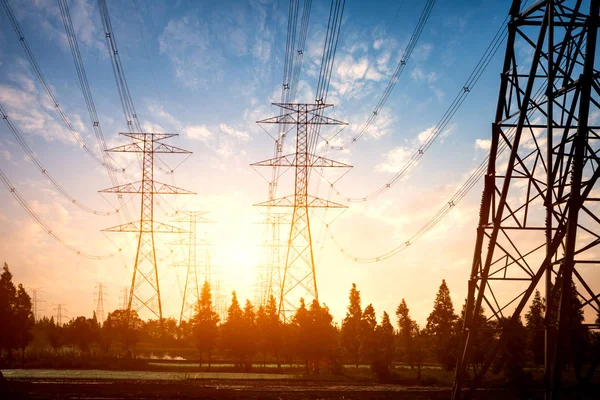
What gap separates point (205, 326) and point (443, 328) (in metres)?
32.3

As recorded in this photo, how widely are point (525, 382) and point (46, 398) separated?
117 feet

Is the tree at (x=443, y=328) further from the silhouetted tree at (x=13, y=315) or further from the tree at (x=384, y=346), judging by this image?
the silhouetted tree at (x=13, y=315)

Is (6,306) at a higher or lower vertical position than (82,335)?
higher

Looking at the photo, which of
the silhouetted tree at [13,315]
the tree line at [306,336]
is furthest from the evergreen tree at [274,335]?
the silhouetted tree at [13,315]

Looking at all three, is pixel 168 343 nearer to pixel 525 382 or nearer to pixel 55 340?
pixel 55 340

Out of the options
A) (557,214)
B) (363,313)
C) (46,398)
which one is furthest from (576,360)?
(363,313)

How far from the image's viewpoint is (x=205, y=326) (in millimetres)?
70812

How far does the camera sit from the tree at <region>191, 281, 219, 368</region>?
69812 mm

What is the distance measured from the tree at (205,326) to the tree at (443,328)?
29.5 metres

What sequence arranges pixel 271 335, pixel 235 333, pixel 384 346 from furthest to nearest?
pixel 384 346
pixel 271 335
pixel 235 333

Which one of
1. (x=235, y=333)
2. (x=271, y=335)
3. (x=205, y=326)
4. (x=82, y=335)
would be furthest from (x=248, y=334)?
(x=82, y=335)

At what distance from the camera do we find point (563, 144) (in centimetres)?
1805

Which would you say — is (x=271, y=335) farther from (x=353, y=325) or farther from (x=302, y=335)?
(x=353, y=325)

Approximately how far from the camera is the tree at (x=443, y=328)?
64125 mm
